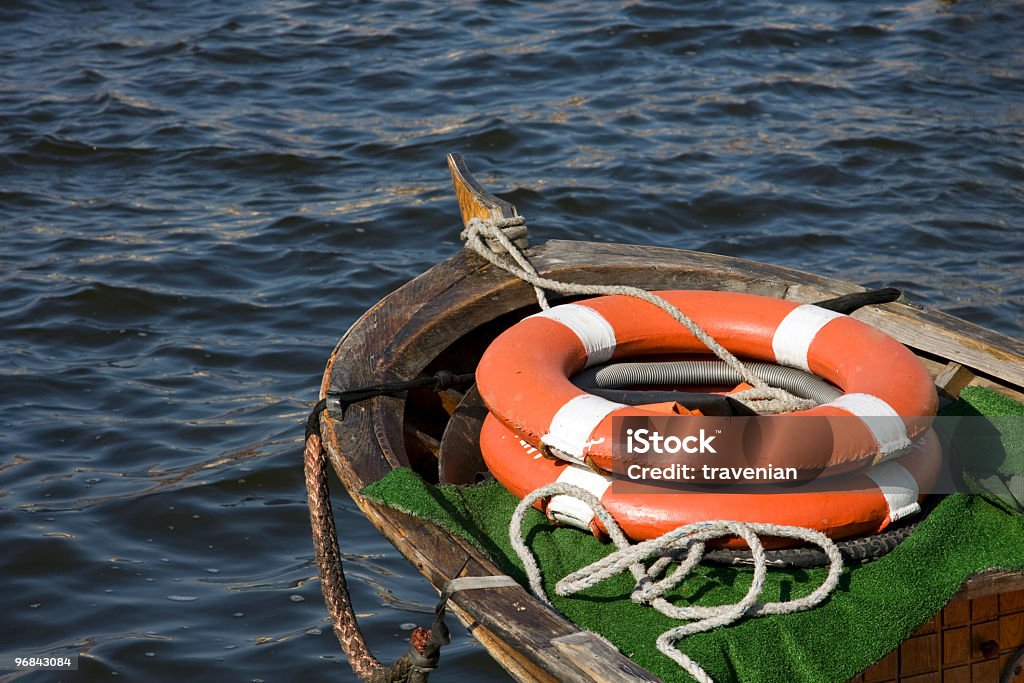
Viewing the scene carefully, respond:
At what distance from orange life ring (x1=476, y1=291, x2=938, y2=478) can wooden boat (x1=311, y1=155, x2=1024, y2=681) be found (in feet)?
0.99

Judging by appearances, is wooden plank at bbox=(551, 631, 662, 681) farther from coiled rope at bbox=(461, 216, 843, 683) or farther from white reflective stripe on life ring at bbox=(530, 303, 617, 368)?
white reflective stripe on life ring at bbox=(530, 303, 617, 368)

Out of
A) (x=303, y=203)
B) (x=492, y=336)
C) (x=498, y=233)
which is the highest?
(x=498, y=233)

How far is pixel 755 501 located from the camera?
7.20ft

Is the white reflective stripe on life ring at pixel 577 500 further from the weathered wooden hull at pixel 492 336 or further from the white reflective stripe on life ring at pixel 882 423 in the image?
the white reflective stripe on life ring at pixel 882 423

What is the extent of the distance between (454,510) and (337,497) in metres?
1.78

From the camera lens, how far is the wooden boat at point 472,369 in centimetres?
204

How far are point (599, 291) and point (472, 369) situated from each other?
0.49 metres

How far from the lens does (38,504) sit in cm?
387

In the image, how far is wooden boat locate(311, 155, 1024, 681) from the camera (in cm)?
204

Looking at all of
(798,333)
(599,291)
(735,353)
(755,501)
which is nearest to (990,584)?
(755,501)

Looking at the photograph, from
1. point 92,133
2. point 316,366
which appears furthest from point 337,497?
point 92,133

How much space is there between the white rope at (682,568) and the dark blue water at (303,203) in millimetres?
1322

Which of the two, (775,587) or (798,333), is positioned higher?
(798,333)

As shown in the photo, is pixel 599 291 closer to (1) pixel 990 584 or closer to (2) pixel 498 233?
(2) pixel 498 233
